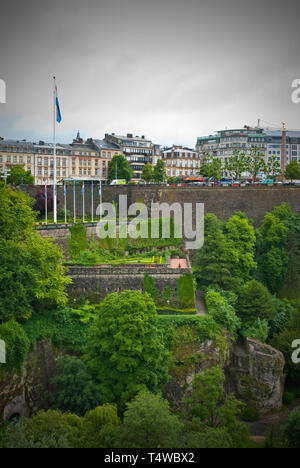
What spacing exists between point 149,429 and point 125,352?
6.76m

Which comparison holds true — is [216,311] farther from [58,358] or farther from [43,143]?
[43,143]

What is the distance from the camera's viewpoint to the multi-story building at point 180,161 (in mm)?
91912

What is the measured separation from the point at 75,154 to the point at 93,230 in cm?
3734

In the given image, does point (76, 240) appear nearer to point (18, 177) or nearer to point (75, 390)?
point (75, 390)

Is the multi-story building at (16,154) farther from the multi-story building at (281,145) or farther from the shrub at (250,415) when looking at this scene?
the multi-story building at (281,145)

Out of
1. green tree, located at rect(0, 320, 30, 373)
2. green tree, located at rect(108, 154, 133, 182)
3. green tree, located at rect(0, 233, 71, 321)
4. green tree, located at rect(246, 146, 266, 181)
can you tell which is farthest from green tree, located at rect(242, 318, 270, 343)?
green tree, located at rect(108, 154, 133, 182)

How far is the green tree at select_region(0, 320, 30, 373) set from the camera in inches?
1054

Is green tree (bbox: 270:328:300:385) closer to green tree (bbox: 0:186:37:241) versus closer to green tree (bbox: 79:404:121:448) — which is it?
green tree (bbox: 79:404:121:448)

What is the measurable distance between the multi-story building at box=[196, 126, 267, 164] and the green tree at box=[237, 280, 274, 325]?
65044 millimetres

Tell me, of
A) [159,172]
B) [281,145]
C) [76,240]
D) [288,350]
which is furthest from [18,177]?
[281,145]

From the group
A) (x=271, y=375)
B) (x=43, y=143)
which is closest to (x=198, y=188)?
(x=271, y=375)

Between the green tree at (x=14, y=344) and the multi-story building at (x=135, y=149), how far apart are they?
62.6 metres

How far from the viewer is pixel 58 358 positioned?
3059 centimetres

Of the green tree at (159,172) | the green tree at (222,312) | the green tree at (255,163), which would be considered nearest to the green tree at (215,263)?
the green tree at (222,312)
